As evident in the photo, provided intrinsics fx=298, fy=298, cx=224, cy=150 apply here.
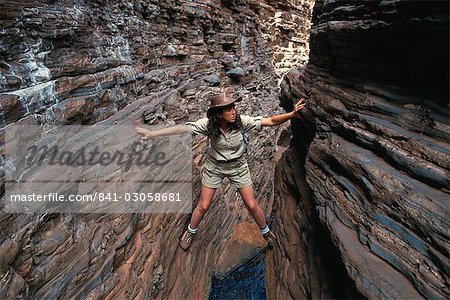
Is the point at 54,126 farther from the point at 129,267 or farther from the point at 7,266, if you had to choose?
the point at 129,267

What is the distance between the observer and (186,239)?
213 inches

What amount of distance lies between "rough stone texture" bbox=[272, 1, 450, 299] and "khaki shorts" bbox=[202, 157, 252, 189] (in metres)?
1.04

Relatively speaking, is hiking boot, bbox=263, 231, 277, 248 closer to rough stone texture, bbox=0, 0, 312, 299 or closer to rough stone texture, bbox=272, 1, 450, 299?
rough stone texture, bbox=272, 1, 450, 299

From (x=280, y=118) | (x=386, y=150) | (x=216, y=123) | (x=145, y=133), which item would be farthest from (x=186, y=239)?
(x=386, y=150)

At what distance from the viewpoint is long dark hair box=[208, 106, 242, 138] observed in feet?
13.6

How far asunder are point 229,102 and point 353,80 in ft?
5.43

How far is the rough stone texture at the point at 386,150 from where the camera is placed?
2.42 meters

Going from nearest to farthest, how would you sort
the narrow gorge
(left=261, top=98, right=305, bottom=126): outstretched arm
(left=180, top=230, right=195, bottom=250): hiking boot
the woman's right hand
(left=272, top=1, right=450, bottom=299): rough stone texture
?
(left=272, top=1, right=450, bottom=299): rough stone texture, the narrow gorge, (left=261, top=98, right=305, bottom=126): outstretched arm, the woman's right hand, (left=180, top=230, right=195, bottom=250): hiking boot

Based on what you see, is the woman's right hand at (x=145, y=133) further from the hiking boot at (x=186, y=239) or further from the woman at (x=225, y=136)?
the hiking boot at (x=186, y=239)

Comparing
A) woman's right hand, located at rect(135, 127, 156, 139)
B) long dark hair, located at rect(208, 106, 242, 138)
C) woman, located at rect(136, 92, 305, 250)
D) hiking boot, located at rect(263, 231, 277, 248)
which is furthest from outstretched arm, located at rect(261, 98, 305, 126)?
hiking boot, located at rect(263, 231, 277, 248)

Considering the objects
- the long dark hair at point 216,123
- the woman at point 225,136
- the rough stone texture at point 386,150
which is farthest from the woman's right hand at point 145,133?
the rough stone texture at point 386,150

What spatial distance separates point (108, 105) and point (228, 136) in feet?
7.42

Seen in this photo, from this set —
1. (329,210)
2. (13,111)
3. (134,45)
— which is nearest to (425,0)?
(329,210)

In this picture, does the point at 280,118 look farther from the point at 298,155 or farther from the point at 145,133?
the point at 298,155
